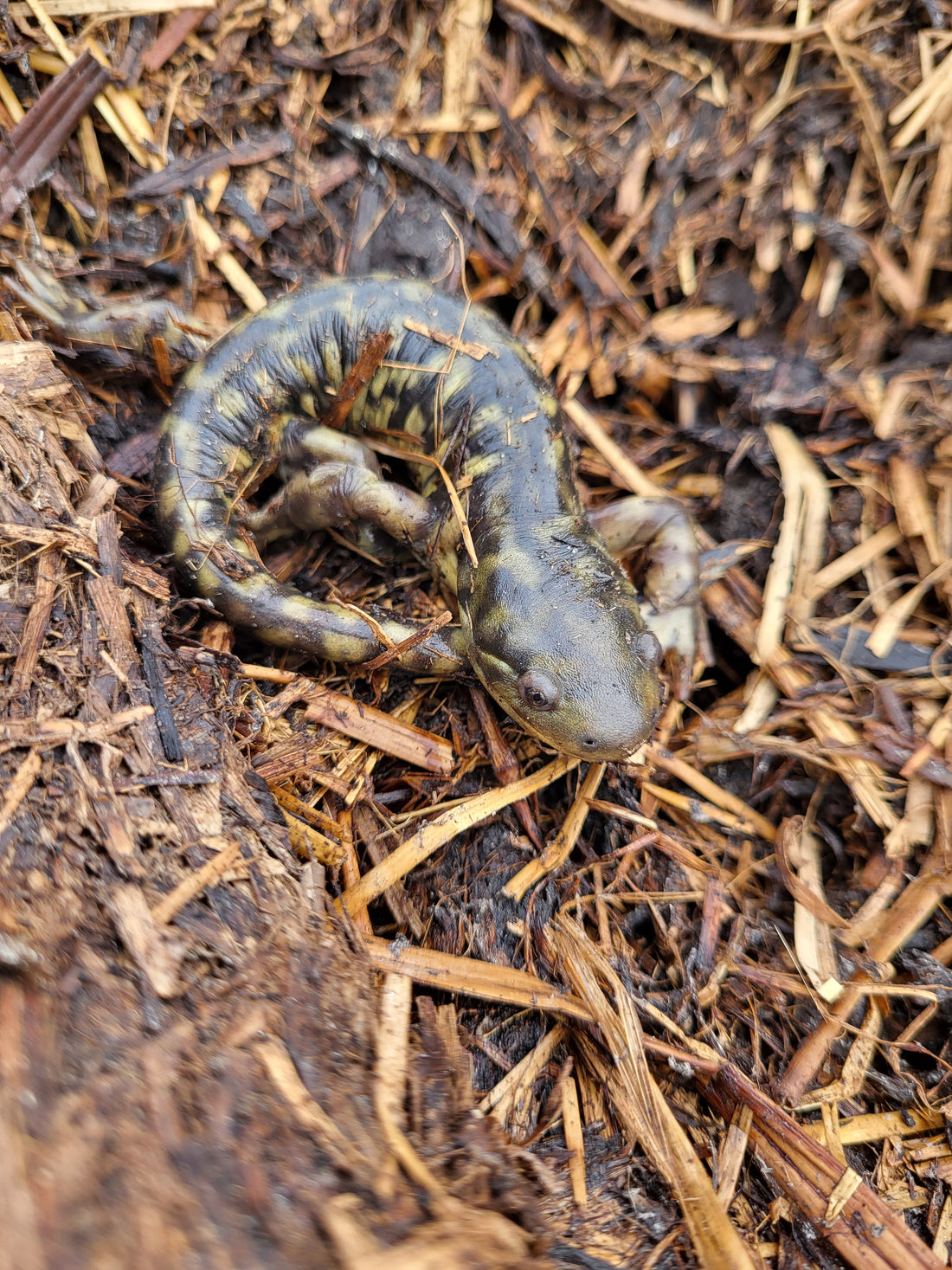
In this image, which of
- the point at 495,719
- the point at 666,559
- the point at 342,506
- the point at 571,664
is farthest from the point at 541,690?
the point at 342,506

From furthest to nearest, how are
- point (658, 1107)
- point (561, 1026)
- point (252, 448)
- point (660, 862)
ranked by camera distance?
point (252, 448) < point (660, 862) < point (561, 1026) < point (658, 1107)

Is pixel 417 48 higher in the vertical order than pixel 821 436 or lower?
higher

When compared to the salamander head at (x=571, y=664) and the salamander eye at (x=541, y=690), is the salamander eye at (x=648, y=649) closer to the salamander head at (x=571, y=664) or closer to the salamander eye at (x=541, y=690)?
the salamander head at (x=571, y=664)

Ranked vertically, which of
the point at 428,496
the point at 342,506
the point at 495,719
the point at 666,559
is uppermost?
the point at 342,506

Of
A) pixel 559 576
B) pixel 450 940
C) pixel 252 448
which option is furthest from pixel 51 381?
pixel 450 940

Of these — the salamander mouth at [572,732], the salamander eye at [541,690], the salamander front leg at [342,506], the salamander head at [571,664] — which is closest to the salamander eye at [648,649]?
the salamander head at [571,664]

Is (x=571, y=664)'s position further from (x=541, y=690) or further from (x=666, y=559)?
(x=666, y=559)

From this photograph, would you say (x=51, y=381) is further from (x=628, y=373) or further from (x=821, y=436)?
(x=821, y=436)
